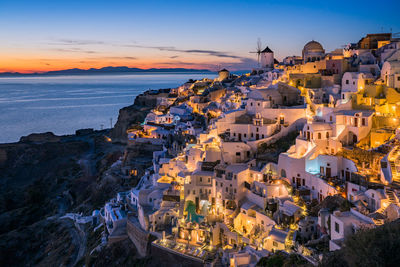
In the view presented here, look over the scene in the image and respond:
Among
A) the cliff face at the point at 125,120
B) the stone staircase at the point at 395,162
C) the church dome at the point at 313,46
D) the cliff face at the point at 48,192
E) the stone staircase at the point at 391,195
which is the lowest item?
the cliff face at the point at 48,192

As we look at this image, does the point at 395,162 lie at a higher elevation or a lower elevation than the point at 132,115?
higher

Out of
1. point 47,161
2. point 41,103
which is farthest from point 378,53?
point 41,103

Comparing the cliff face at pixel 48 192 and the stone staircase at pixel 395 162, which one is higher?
the stone staircase at pixel 395 162

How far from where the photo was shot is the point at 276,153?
27094mm

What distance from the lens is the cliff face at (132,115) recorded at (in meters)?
64.8

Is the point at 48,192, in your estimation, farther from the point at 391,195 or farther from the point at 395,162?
the point at 391,195

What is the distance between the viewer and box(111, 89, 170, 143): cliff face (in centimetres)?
6475

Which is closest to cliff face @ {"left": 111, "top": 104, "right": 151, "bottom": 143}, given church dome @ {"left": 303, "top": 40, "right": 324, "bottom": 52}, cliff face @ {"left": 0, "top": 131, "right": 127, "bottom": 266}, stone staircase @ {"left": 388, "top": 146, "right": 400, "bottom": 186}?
cliff face @ {"left": 0, "top": 131, "right": 127, "bottom": 266}

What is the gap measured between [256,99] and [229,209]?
1216 cm

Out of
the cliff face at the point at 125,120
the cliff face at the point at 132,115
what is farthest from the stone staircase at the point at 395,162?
the cliff face at the point at 125,120

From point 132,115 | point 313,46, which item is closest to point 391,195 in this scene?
point 313,46

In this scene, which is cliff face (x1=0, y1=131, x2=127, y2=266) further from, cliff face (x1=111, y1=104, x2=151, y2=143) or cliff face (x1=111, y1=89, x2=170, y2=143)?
cliff face (x1=111, y1=89, x2=170, y2=143)

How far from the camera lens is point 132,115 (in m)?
66.6

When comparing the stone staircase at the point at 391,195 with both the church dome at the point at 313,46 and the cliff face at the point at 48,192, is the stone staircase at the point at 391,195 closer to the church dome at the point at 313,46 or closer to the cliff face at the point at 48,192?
the cliff face at the point at 48,192
